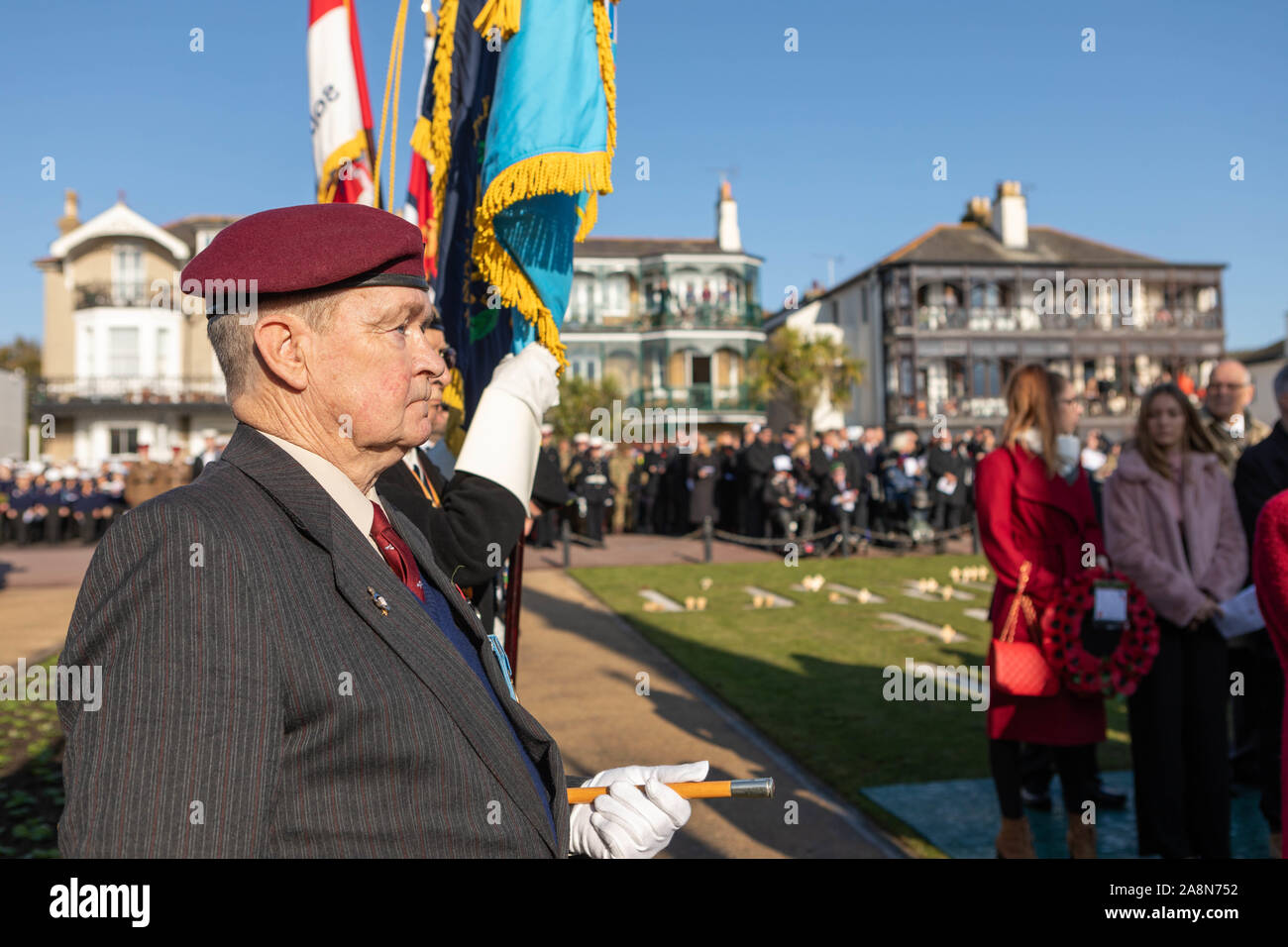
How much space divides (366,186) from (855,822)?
4225mm

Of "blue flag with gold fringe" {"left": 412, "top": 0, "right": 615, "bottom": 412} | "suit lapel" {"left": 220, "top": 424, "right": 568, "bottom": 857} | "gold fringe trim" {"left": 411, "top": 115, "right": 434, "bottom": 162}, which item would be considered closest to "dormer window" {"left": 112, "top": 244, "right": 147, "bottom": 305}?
"gold fringe trim" {"left": 411, "top": 115, "right": 434, "bottom": 162}

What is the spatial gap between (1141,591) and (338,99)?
4.77m

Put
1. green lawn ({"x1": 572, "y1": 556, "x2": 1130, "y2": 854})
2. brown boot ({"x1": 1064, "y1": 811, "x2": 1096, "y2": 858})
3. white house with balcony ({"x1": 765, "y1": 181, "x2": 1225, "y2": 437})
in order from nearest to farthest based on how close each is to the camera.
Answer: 1. brown boot ({"x1": 1064, "y1": 811, "x2": 1096, "y2": 858})
2. green lawn ({"x1": 572, "y1": 556, "x2": 1130, "y2": 854})
3. white house with balcony ({"x1": 765, "y1": 181, "x2": 1225, "y2": 437})

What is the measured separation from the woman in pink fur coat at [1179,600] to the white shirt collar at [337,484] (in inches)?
161

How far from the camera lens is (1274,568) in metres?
2.49

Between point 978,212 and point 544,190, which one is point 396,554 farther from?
point 978,212

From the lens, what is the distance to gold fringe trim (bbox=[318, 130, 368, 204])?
5008 millimetres

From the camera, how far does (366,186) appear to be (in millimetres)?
5059

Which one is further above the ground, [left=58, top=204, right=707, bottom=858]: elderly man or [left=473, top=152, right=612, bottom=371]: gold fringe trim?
[left=473, top=152, right=612, bottom=371]: gold fringe trim

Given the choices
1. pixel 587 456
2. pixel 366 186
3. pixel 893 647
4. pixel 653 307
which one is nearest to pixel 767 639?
pixel 893 647

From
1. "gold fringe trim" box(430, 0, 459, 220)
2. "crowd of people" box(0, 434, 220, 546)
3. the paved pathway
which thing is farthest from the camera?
"crowd of people" box(0, 434, 220, 546)

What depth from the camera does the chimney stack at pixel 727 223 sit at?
171 feet

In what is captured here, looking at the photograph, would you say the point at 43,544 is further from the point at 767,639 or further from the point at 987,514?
the point at 987,514

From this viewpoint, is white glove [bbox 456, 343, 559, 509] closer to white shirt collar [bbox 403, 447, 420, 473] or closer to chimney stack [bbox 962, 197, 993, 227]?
white shirt collar [bbox 403, 447, 420, 473]
